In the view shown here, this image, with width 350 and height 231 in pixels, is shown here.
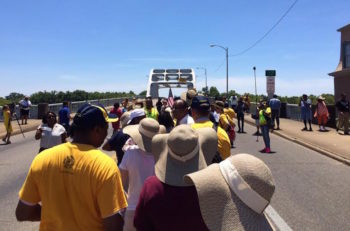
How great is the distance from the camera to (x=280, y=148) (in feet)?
45.9

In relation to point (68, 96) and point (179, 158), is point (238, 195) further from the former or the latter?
point (68, 96)

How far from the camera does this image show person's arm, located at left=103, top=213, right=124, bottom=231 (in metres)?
2.29

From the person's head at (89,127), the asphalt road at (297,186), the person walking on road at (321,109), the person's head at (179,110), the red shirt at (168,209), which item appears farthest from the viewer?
the person walking on road at (321,109)

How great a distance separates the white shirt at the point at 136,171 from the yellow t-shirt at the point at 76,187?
107cm

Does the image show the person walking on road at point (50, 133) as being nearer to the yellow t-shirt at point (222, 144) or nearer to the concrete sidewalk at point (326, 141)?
the yellow t-shirt at point (222, 144)

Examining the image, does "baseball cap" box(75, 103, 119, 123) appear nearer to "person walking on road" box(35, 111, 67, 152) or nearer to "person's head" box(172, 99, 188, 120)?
"person's head" box(172, 99, 188, 120)

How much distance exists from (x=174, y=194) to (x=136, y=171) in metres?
1.28

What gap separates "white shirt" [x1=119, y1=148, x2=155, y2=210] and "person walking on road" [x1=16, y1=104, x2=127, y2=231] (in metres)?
1.06

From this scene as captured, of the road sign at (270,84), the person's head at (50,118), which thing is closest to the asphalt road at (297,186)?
the person's head at (50,118)

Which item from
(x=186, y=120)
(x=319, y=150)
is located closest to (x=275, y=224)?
(x=186, y=120)

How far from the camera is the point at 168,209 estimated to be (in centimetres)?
216

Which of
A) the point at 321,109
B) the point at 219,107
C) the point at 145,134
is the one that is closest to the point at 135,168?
the point at 145,134

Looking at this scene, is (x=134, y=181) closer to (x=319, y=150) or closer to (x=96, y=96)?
(x=319, y=150)

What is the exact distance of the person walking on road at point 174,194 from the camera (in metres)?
2.13
